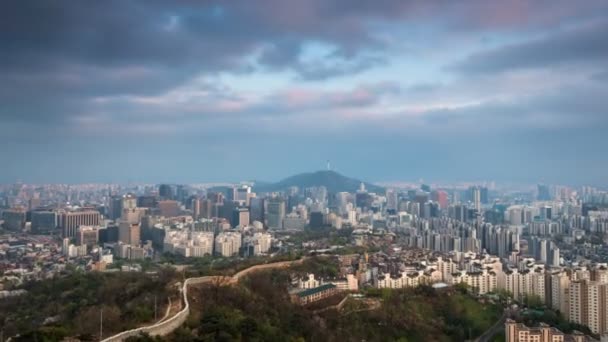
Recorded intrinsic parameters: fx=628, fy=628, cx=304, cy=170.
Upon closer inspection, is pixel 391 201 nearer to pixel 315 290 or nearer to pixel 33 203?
pixel 33 203

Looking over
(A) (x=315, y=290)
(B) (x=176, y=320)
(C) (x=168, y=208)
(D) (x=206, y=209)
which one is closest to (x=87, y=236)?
(C) (x=168, y=208)

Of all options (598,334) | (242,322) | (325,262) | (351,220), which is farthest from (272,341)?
(351,220)

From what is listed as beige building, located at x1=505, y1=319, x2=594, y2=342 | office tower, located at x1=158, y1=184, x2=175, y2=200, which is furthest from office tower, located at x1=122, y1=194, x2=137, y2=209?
beige building, located at x1=505, y1=319, x2=594, y2=342

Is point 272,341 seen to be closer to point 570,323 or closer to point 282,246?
point 570,323

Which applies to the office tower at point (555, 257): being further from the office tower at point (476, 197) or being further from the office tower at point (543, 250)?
the office tower at point (476, 197)

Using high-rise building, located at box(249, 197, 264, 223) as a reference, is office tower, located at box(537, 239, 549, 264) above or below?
below

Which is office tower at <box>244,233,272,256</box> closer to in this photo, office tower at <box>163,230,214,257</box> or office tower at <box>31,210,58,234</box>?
office tower at <box>163,230,214,257</box>

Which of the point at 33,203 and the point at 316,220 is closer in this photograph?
the point at 33,203
